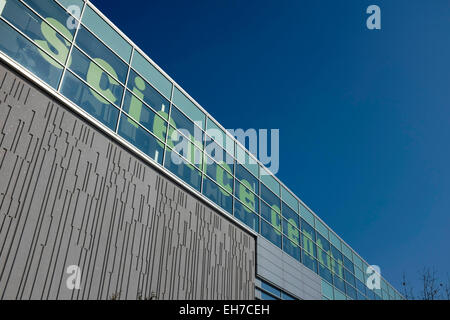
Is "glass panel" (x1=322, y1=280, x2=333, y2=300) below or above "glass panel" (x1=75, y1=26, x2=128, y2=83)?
above

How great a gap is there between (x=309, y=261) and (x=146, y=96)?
15296 millimetres

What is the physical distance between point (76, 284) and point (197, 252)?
553cm

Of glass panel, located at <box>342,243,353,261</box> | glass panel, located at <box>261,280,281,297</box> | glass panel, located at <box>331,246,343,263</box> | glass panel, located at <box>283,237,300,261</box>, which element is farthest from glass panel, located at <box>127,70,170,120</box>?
glass panel, located at <box>342,243,353,261</box>

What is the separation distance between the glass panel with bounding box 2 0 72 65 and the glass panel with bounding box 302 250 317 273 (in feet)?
58.9

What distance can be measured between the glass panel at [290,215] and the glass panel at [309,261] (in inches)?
71.0

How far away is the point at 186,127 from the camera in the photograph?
17781mm

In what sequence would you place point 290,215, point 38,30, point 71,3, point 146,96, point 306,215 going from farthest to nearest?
point 306,215 → point 290,215 → point 146,96 → point 71,3 → point 38,30

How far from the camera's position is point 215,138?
1962cm

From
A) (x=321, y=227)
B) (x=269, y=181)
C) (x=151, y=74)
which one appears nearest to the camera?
(x=151, y=74)

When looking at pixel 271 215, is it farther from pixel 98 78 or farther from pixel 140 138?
pixel 98 78

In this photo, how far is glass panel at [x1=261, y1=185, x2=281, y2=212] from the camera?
886 inches

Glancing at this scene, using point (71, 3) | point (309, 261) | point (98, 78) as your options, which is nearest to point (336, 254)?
point (309, 261)

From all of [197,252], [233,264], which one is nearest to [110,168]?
[197,252]

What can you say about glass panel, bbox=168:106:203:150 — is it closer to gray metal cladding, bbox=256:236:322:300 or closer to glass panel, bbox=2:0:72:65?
glass panel, bbox=2:0:72:65
